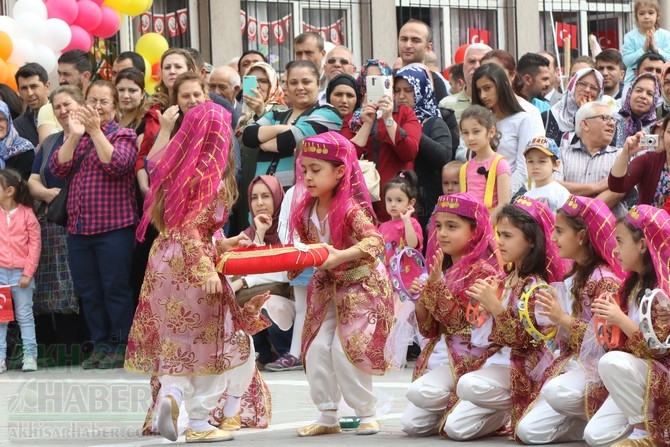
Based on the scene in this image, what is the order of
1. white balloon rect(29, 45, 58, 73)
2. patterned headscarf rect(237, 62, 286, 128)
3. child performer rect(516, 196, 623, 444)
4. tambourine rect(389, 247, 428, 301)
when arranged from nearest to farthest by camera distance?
child performer rect(516, 196, 623, 444)
tambourine rect(389, 247, 428, 301)
patterned headscarf rect(237, 62, 286, 128)
white balloon rect(29, 45, 58, 73)

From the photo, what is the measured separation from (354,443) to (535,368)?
0.99m

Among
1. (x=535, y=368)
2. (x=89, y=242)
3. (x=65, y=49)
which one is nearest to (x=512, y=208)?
(x=535, y=368)

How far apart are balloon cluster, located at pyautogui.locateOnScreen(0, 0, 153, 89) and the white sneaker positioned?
316 centimetres

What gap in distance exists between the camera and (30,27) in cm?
1312

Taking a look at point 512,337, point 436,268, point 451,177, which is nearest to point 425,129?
point 451,177

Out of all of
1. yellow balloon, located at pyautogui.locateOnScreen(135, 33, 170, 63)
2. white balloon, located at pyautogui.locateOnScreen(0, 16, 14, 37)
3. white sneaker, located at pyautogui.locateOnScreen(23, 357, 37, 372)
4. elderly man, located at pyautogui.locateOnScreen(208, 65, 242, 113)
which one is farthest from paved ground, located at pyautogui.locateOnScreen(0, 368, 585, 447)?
yellow balloon, located at pyautogui.locateOnScreen(135, 33, 170, 63)

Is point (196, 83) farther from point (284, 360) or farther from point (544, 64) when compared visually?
point (544, 64)

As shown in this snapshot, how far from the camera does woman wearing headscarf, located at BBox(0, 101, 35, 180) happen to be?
11.2 m

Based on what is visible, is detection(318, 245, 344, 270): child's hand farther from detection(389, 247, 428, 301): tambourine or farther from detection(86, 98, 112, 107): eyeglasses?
detection(86, 98, 112, 107): eyeglasses

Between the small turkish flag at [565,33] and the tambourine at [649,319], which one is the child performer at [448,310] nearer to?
the tambourine at [649,319]

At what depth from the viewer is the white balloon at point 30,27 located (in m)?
13.1

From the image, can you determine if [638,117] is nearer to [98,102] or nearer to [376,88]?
[376,88]

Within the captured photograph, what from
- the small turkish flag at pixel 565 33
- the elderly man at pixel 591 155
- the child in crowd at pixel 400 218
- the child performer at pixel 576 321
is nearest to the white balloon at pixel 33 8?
the child in crowd at pixel 400 218

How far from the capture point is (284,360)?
408 inches
